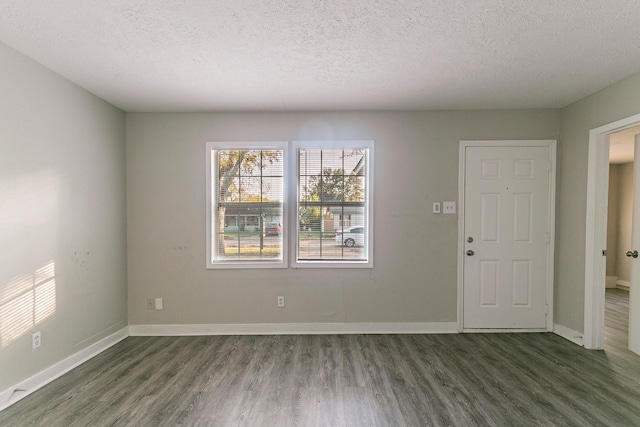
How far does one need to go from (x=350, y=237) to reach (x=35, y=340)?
2953 millimetres

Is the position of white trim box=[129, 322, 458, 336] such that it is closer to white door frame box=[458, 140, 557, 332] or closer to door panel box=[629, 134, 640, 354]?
white door frame box=[458, 140, 557, 332]

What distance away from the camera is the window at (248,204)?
3695 mm

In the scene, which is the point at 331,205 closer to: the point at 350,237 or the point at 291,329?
the point at 350,237

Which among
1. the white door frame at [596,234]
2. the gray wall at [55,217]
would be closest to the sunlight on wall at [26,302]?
the gray wall at [55,217]

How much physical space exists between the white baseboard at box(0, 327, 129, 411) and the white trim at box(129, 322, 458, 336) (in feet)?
1.12

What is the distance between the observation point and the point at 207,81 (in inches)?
111

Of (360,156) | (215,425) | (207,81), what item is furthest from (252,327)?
(207,81)

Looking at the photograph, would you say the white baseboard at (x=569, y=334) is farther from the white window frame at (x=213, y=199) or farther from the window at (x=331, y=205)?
the white window frame at (x=213, y=199)

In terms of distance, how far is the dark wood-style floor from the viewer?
2133 millimetres

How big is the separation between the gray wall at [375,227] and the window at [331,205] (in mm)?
180

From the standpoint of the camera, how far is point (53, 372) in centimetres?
262

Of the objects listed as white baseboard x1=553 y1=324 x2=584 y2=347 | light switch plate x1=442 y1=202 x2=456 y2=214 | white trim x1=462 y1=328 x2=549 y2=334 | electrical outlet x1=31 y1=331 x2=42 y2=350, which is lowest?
white trim x1=462 y1=328 x2=549 y2=334

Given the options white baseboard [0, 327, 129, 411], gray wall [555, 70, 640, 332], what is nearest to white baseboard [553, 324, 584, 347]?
gray wall [555, 70, 640, 332]

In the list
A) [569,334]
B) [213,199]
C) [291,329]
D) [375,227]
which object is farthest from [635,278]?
[213,199]
